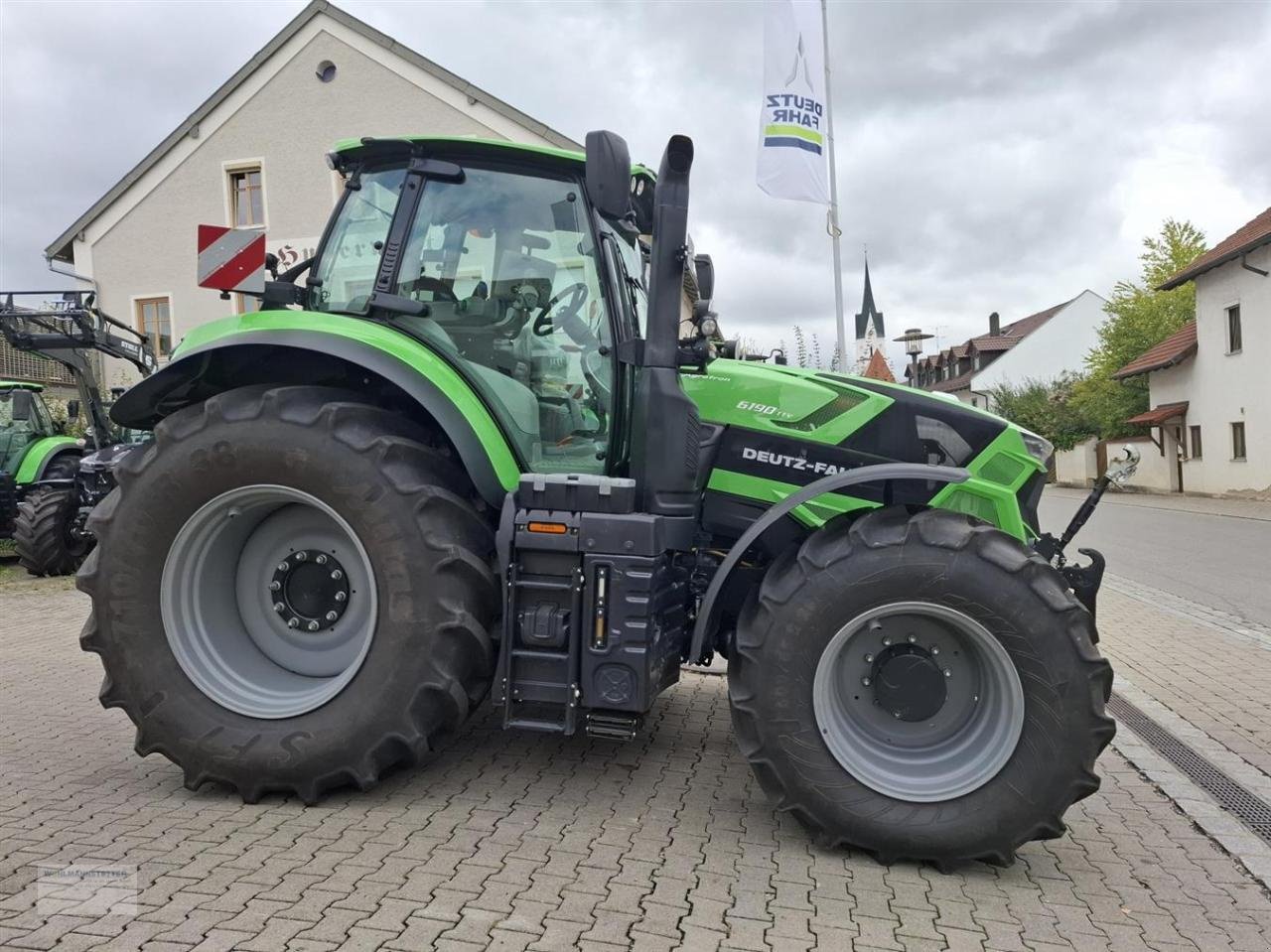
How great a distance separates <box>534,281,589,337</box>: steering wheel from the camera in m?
3.94

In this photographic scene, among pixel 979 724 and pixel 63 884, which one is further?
pixel 979 724

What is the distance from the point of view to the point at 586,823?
3551mm

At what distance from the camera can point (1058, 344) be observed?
2066 inches

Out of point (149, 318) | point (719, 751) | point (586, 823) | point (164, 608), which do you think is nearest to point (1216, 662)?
point (719, 751)

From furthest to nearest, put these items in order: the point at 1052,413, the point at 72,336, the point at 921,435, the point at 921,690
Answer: the point at 1052,413, the point at 72,336, the point at 921,435, the point at 921,690

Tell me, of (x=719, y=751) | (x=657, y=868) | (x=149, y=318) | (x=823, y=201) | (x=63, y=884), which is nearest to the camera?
(x=63, y=884)

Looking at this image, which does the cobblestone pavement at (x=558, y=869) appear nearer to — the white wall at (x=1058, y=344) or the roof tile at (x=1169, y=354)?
the roof tile at (x=1169, y=354)

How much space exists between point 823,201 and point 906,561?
9.08 metres

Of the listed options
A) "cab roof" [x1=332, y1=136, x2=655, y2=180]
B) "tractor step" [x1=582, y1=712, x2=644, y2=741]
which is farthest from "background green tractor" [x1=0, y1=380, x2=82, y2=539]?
"tractor step" [x1=582, y1=712, x2=644, y2=741]

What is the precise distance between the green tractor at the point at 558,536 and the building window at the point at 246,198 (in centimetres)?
2005

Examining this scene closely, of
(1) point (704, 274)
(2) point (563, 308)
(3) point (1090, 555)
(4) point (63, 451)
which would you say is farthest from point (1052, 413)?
(2) point (563, 308)

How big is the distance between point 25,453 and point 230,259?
10269 millimetres

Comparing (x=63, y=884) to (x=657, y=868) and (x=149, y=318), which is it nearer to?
(x=657, y=868)

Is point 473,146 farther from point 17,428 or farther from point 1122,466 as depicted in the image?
point 17,428
